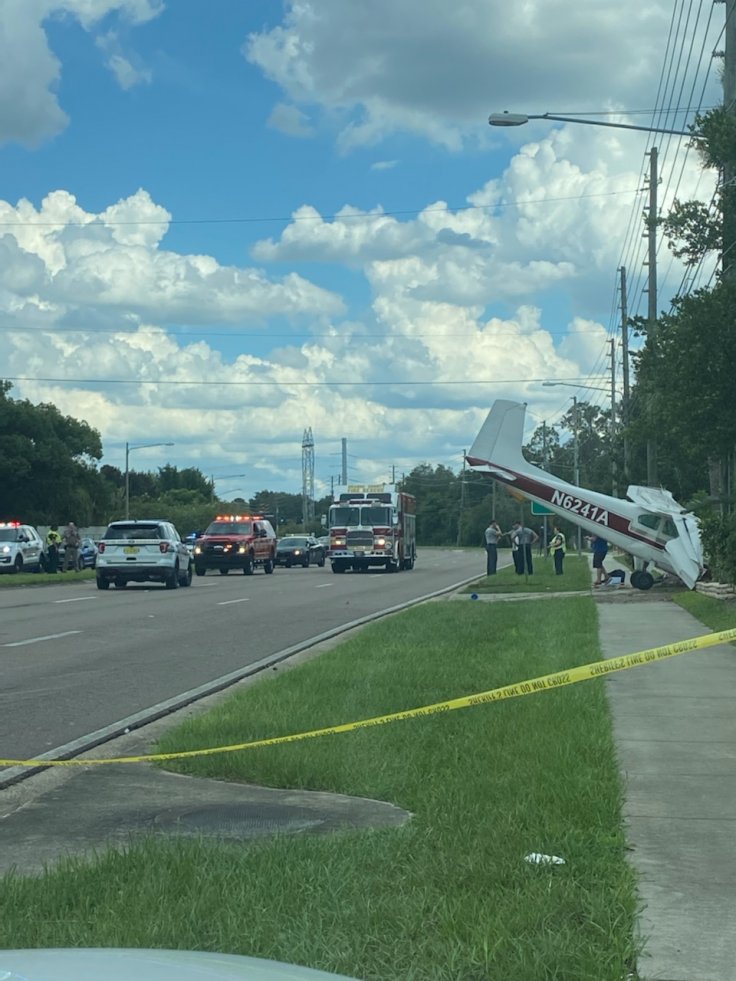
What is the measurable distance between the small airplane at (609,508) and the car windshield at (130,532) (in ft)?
29.9

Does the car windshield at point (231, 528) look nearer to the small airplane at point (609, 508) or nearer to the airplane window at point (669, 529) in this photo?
the small airplane at point (609, 508)

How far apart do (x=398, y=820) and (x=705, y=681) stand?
6.60 metres

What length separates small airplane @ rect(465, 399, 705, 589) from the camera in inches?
1180

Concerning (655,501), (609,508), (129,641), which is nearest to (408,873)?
(129,641)

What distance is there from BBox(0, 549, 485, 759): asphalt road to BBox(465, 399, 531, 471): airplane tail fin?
4995 millimetres

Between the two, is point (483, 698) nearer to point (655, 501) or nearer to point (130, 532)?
point (655, 501)

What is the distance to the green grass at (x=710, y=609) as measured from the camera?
19392 mm

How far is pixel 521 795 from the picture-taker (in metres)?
7.16

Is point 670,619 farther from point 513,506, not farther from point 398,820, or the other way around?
point 513,506

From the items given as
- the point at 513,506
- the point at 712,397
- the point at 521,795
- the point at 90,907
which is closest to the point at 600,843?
the point at 521,795

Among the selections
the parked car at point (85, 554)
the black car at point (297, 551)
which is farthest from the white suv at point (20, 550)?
the black car at point (297, 551)

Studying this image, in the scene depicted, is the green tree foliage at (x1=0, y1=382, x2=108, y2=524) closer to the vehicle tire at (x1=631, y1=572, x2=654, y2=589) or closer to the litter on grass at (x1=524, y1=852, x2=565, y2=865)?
the vehicle tire at (x1=631, y1=572, x2=654, y2=589)

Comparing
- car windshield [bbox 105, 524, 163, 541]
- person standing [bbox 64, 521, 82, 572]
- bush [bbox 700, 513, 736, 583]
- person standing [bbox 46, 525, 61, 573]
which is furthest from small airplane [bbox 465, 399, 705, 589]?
person standing [bbox 46, 525, 61, 573]

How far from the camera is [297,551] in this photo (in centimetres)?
5828
